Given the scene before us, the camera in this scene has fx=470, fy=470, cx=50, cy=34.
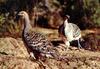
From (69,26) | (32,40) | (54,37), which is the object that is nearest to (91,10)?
(54,37)

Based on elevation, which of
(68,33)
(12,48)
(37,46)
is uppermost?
(37,46)

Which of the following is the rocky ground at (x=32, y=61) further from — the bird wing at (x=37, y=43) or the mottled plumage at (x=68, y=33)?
the mottled plumage at (x=68, y=33)

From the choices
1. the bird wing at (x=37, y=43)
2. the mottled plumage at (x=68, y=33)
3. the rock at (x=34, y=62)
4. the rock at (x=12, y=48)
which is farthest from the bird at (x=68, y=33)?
the bird wing at (x=37, y=43)

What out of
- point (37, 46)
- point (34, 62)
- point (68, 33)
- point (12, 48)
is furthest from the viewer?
point (68, 33)

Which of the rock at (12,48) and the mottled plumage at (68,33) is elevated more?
the rock at (12,48)

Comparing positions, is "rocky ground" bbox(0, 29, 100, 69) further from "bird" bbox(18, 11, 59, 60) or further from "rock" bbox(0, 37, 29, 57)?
"bird" bbox(18, 11, 59, 60)

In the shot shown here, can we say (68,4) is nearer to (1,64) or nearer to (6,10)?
(6,10)

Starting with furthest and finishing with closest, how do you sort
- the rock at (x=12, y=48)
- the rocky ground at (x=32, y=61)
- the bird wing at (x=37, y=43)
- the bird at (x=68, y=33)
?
the bird at (x=68, y=33), the rock at (x=12, y=48), the bird wing at (x=37, y=43), the rocky ground at (x=32, y=61)

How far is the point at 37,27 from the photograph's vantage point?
65.1ft

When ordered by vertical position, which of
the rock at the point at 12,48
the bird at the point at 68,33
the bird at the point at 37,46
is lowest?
the bird at the point at 68,33

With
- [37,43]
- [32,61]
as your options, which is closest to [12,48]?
[37,43]

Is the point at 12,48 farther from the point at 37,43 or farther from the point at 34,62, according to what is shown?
the point at 34,62

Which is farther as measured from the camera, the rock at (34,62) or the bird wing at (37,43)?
the bird wing at (37,43)

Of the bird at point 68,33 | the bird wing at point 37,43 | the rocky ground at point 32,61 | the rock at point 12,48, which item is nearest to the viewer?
the rocky ground at point 32,61
